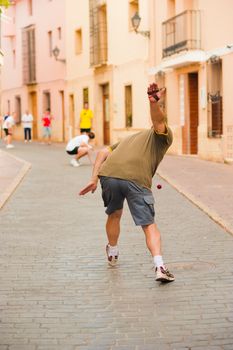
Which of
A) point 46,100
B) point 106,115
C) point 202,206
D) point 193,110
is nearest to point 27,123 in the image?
point 46,100

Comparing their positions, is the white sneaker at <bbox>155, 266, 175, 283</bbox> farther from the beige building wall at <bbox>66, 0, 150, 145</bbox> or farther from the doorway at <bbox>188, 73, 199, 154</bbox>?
the beige building wall at <bbox>66, 0, 150, 145</bbox>

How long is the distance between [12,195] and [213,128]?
10768mm

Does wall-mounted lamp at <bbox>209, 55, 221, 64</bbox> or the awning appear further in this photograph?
wall-mounted lamp at <bbox>209, 55, 221, 64</bbox>

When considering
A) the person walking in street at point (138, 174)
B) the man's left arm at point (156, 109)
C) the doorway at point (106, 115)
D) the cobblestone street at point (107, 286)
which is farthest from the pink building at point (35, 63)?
the man's left arm at point (156, 109)

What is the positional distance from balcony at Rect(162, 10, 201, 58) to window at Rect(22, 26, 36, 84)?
19.1 m

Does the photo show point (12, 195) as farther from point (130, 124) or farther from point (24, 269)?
point (130, 124)

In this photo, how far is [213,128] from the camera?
23.3m

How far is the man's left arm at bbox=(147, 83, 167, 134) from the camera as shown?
6.20 m

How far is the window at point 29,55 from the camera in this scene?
143 feet

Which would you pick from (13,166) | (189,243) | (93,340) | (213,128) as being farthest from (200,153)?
(93,340)

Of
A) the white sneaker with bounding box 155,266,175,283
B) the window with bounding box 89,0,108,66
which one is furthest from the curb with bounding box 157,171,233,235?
the window with bounding box 89,0,108,66

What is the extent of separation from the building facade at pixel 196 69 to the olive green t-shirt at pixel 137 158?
15.0 meters

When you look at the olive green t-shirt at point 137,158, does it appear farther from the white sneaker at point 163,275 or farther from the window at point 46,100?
the window at point 46,100

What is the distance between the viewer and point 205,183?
15.7 metres
